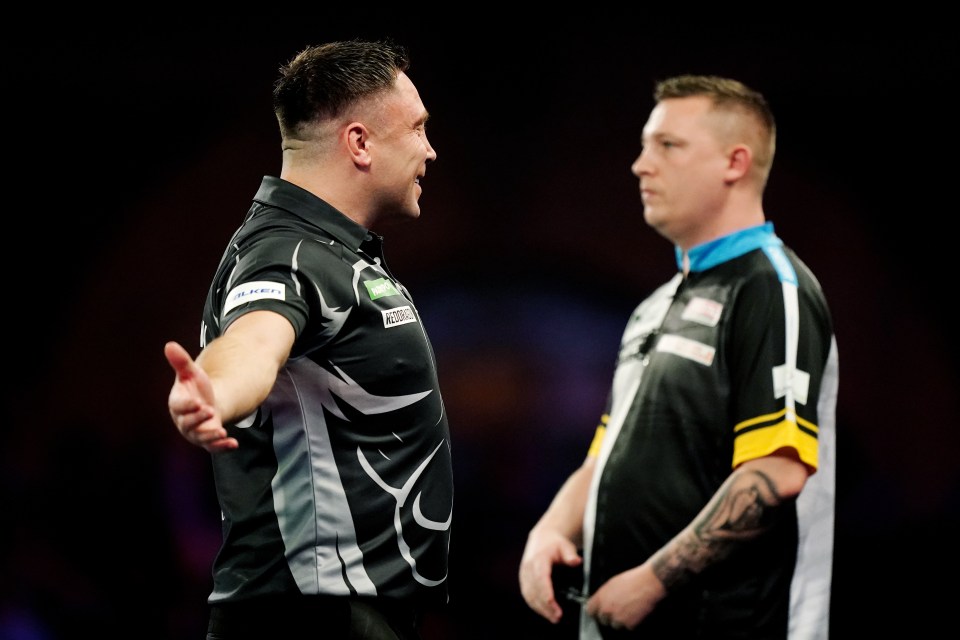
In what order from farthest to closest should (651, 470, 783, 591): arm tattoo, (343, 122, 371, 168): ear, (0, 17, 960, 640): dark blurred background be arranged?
(0, 17, 960, 640): dark blurred background → (651, 470, 783, 591): arm tattoo → (343, 122, 371, 168): ear

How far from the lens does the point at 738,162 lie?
7.93 feet

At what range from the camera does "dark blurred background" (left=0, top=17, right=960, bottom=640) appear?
4250mm

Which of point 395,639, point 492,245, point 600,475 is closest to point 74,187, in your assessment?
point 492,245

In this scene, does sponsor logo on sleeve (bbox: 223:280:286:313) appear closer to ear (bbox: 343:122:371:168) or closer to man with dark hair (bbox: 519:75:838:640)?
ear (bbox: 343:122:371:168)

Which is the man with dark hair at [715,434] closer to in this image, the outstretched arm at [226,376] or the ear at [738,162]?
the ear at [738,162]

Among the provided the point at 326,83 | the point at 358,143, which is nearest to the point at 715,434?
the point at 358,143

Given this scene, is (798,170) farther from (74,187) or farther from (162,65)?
(74,187)

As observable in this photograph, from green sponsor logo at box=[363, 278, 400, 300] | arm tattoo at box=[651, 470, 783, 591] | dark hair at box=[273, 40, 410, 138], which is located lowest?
arm tattoo at box=[651, 470, 783, 591]

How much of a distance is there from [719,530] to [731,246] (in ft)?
2.19

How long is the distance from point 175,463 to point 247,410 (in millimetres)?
3173

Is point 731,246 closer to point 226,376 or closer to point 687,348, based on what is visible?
point 687,348

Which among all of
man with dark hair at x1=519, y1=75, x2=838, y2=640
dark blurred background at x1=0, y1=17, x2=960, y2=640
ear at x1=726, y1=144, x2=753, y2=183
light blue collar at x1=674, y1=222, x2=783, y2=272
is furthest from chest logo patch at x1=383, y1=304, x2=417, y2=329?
dark blurred background at x1=0, y1=17, x2=960, y2=640

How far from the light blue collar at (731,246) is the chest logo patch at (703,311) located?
0.35 ft

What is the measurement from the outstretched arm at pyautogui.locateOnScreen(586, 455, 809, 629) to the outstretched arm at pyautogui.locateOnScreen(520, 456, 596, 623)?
27 centimetres
